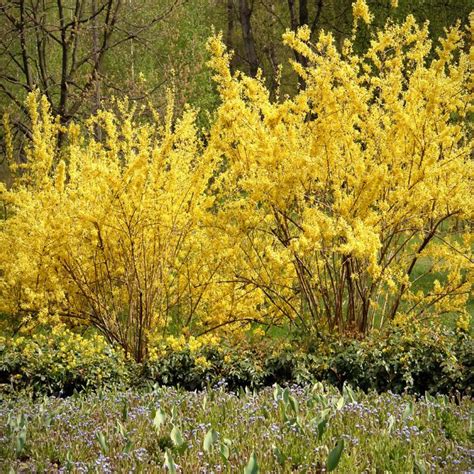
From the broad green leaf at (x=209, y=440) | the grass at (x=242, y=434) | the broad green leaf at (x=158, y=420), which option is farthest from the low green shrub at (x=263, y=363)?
the broad green leaf at (x=209, y=440)

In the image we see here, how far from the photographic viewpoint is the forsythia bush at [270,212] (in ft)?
20.7

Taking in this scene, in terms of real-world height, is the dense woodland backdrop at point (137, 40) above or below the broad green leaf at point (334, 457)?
above

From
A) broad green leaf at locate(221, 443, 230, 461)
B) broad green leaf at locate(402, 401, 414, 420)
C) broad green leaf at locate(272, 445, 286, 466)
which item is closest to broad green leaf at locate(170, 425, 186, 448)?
broad green leaf at locate(221, 443, 230, 461)

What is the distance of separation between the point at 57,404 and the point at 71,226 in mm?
2849

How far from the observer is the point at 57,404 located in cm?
454

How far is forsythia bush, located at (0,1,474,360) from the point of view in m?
6.30

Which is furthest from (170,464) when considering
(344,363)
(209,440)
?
(344,363)

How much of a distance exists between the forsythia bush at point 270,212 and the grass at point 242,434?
184 cm

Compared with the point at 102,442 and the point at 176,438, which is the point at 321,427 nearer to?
the point at 176,438

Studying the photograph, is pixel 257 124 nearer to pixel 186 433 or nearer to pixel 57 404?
pixel 57 404

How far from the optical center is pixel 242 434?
360cm

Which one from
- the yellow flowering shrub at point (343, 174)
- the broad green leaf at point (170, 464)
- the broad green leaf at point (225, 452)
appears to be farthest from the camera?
the yellow flowering shrub at point (343, 174)

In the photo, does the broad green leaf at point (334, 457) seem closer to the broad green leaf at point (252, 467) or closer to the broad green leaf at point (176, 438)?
the broad green leaf at point (252, 467)

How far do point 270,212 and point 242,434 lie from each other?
3358 millimetres
